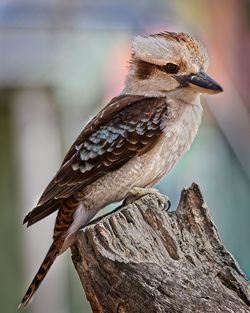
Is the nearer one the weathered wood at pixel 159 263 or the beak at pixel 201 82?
the weathered wood at pixel 159 263

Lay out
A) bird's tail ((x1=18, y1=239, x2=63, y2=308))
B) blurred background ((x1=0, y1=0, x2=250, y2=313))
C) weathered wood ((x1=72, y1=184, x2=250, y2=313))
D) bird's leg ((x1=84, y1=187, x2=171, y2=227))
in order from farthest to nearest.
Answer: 1. blurred background ((x1=0, y1=0, x2=250, y2=313))
2. bird's tail ((x1=18, y1=239, x2=63, y2=308))
3. bird's leg ((x1=84, y1=187, x2=171, y2=227))
4. weathered wood ((x1=72, y1=184, x2=250, y2=313))

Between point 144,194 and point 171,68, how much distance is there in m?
0.51

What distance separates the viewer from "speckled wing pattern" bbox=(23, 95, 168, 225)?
317 cm

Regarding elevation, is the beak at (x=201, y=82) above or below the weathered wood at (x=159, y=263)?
above

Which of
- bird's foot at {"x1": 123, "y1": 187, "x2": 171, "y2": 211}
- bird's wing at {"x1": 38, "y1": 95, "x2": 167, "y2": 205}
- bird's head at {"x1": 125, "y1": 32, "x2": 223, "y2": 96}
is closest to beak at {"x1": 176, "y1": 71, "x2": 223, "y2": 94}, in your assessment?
bird's head at {"x1": 125, "y1": 32, "x2": 223, "y2": 96}

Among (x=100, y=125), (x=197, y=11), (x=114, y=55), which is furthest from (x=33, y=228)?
(x=100, y=125)

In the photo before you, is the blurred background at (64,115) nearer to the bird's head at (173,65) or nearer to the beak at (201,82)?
the bird's head at (173,65)

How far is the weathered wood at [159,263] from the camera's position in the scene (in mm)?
2354

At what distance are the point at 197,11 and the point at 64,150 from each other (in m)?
1.40

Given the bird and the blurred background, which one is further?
the blurred background

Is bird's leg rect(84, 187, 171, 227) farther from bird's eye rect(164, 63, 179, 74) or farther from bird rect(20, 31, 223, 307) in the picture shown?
bird's eye rect(164, 63, 179, 74)

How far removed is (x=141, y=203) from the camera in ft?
8.88

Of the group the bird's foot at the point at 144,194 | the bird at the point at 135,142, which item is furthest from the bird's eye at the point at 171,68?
the bird's foot at the point at 144,194

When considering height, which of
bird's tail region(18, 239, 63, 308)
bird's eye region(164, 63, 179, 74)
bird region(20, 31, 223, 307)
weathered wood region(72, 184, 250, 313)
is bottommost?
weathered wood region(72, 184, 250, 313)
